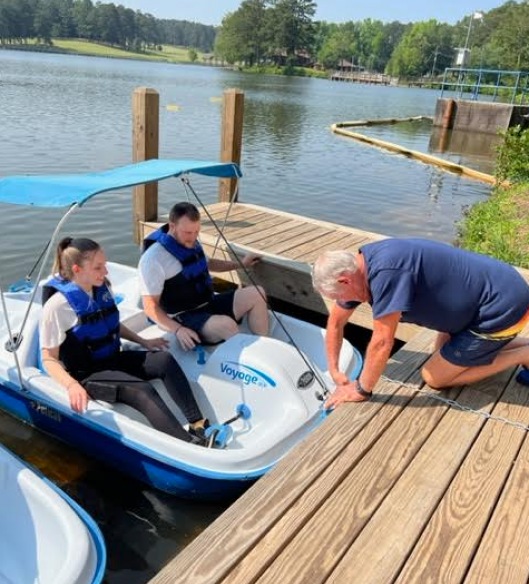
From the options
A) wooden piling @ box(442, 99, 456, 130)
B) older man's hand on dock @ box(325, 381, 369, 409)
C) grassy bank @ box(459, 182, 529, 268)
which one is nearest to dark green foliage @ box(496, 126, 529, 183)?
grassy bank @ box(459, 182, 529, 268)

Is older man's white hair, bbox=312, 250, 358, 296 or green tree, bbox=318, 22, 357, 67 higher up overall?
green tree, bbox=318, 22, 357, 67

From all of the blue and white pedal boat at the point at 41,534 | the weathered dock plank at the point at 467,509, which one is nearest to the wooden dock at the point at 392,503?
the weathered dock plank at the point at 467,509

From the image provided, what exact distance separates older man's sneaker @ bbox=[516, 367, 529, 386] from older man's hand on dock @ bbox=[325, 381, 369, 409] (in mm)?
1011

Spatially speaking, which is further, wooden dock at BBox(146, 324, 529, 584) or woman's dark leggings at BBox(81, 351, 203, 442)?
woman's dark leggings at BBox(81, 351, 203, 442)

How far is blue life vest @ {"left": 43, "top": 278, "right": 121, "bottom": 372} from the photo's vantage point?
11.1 ft

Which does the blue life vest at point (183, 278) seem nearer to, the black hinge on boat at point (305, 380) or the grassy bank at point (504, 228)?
the black hinge on boat at point (305, 380)

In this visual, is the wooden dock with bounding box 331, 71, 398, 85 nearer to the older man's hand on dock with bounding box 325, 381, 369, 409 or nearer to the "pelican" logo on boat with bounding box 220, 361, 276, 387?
the "pelican" logo on boat with bounding box 220, 361, 276, 387

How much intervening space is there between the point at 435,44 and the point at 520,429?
118 metres

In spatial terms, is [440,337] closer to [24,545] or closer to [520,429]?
[520,429]

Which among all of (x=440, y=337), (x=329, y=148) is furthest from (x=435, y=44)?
(x=440, y=337)

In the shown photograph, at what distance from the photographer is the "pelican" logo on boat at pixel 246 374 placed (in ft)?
12.4

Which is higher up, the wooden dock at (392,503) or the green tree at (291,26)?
the green tree at (291,26)

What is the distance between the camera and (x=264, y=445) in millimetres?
3330

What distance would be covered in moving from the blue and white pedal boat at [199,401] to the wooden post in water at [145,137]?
7.39ft
